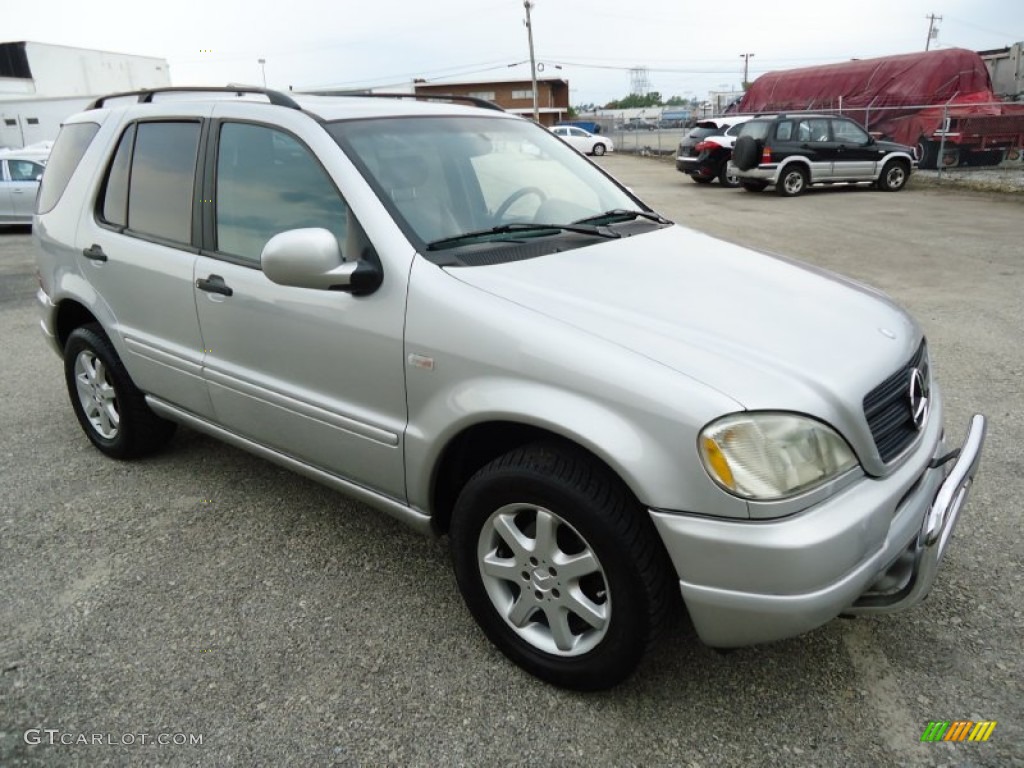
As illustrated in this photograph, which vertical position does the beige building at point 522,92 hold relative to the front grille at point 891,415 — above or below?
above

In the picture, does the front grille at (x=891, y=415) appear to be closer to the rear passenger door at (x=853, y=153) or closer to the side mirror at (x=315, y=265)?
the side mirror at (x=315, y=265)

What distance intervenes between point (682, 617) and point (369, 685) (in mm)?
1059

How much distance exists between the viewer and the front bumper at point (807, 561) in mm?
1847

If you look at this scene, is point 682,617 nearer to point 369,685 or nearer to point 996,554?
point 369,685

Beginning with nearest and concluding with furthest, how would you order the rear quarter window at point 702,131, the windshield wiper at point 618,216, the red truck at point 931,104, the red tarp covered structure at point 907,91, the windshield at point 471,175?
the windshield at point 471,175 → the windshield wiper at point 618,216 → the red truck at point 931,104 → the rear quarter window at point 702,131 → the red tarp covered structure at point 907,91

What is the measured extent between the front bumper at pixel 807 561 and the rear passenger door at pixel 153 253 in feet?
7.33

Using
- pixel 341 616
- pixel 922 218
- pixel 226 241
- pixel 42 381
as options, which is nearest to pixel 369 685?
pixel 341 616

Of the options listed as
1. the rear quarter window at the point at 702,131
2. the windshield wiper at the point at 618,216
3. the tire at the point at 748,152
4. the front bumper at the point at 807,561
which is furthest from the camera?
the rear quarter window at the point at 702,131

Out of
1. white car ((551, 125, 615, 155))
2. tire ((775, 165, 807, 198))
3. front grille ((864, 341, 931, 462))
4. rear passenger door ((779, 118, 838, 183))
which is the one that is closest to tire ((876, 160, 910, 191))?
rear passenger door ((779, 118, 838, 183))

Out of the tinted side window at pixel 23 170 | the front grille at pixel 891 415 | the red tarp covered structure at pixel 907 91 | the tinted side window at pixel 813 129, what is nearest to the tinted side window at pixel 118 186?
the front grille at pixel 891 415

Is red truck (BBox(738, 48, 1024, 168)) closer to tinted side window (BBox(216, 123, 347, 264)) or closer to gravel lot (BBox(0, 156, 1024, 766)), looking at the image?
gravel lot (BBox(0, 156, 1024, 766))

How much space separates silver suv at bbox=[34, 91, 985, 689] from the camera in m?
1.91

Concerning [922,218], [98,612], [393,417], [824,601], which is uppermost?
[393,417]

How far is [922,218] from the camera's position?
1224 centimetres
